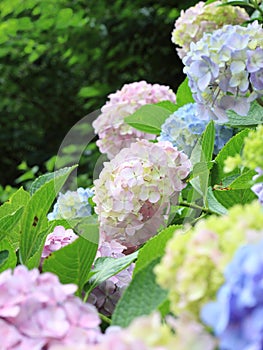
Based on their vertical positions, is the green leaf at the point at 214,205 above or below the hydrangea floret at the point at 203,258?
below

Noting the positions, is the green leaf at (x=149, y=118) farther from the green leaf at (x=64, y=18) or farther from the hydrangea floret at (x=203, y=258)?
the green leaf at (x=64, y=18)

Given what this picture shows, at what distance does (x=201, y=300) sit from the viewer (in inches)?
13.1

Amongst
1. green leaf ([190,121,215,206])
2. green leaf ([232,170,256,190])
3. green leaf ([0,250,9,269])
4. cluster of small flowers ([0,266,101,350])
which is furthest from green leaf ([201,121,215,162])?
cluster of small flowers ([0,266,101,350])

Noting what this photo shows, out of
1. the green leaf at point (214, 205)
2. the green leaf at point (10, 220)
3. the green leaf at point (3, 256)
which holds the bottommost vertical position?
the green leaf at point (214, 205)

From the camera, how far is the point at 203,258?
33cm

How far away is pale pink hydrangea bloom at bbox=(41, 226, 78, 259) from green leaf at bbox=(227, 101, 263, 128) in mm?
328

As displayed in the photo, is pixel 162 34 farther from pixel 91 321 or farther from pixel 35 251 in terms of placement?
pixel 91 321

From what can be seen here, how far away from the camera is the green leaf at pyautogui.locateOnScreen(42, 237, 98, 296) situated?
56 centimetres

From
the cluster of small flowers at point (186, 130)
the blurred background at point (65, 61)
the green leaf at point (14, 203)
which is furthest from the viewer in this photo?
the blurred background at point (65, 61)

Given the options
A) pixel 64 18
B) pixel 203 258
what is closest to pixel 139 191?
pixel 203 258

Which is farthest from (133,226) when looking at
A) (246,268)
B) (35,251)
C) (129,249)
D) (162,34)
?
(162,34)

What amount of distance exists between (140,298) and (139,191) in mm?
329

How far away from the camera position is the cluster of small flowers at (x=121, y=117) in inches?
47.9

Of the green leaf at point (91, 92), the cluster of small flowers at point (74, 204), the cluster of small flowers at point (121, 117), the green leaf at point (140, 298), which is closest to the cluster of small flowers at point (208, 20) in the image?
the cluster of small flowers at point (121, 117)
